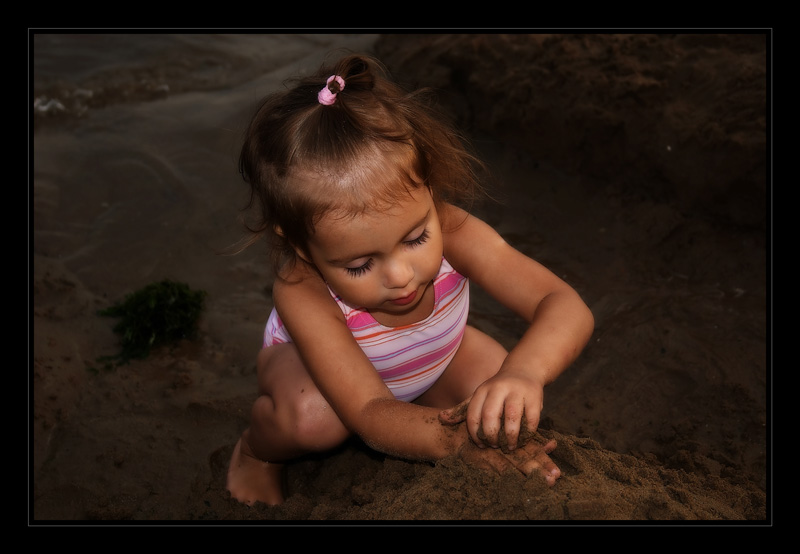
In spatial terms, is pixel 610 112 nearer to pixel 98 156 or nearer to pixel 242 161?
pixel 242 161

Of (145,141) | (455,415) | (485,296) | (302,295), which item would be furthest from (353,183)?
(145,141)

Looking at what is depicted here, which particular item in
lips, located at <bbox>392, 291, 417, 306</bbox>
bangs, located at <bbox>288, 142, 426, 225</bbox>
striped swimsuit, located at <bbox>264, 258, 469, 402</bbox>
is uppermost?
bangs, located at <bbox>288, 142, 426, 225</bbox>

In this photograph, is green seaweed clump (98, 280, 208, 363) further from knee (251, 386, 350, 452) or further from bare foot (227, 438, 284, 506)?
knee (251, 386, 350, 452)

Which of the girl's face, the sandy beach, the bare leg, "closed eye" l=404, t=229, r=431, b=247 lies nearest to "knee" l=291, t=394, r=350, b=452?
the bare leg

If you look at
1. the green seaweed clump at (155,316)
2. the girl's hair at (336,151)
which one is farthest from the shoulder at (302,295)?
the green seaweed clump at (155,316)

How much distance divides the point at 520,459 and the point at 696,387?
1602mm

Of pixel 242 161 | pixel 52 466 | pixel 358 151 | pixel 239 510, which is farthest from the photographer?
pixel 52 466

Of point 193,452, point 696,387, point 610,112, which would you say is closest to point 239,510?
point 193,452

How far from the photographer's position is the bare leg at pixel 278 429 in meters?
2.52

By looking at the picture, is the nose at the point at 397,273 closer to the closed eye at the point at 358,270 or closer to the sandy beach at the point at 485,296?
the closed eye at the point at 358,270

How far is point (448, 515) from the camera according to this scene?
1.76 metres

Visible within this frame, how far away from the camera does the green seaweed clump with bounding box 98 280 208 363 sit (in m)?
3.52

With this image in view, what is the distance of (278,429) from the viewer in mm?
2574

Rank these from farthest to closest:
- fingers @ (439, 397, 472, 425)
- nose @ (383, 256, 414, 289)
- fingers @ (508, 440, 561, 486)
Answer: nose @ (383, 256, 414, 289) < fingers @ (439, 397, 472, 425) < fingers @ (508, 440, 561, 486)
